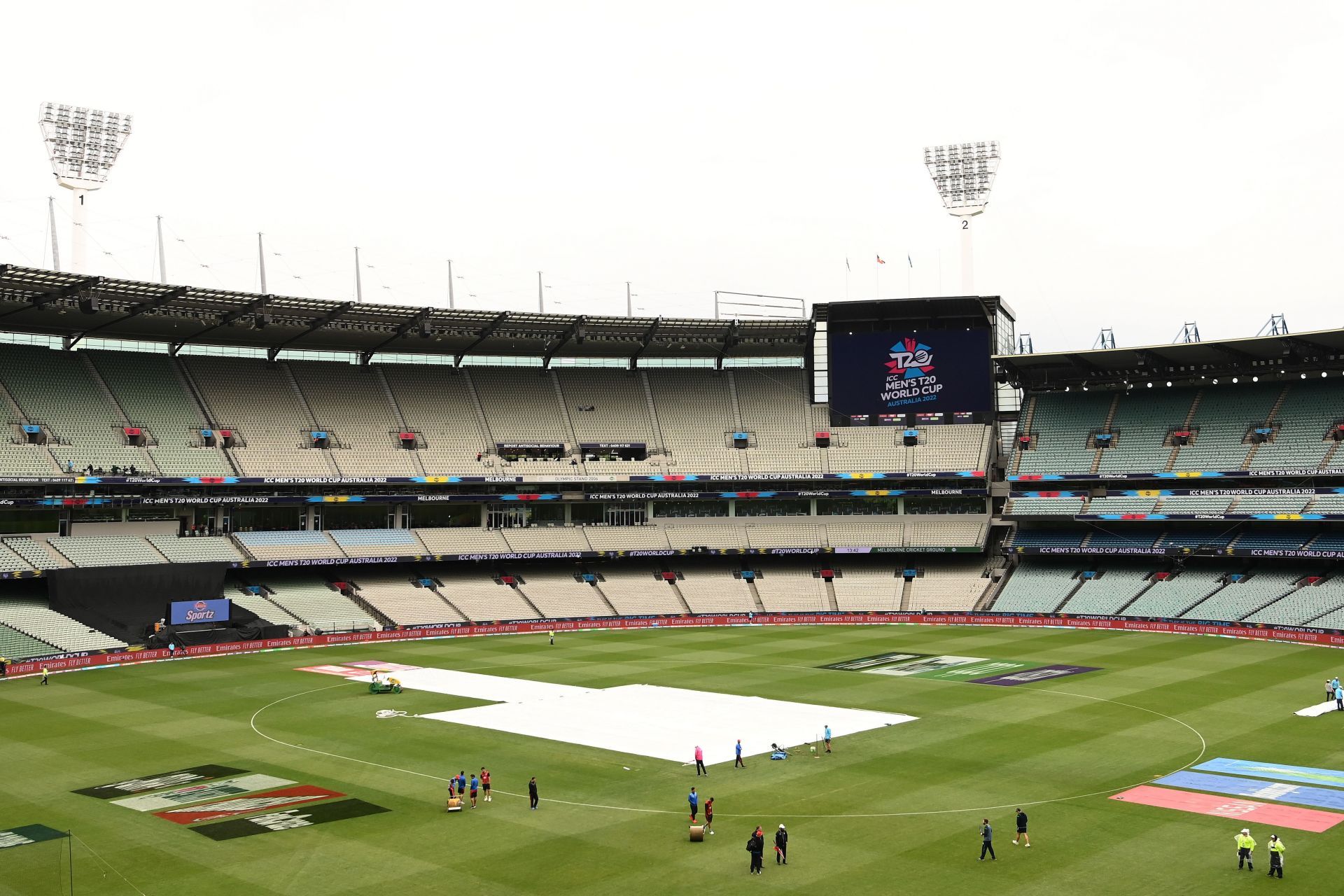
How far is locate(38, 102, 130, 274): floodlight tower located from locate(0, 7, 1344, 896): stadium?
1.04 ft

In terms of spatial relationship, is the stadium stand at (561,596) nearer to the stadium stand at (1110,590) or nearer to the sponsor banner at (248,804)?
the stadium stand at (1110,590)

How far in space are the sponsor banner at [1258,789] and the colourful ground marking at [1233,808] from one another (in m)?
0.66

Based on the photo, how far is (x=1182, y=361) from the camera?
85.4 meters

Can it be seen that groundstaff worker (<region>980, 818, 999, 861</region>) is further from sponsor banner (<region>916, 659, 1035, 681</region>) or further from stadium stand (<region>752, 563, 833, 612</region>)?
stadium stand (<region>752, 563, 833, 612</region>)

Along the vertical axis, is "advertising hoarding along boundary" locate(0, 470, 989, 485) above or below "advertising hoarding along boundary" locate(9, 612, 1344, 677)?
above


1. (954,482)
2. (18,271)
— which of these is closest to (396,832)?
(18,271)

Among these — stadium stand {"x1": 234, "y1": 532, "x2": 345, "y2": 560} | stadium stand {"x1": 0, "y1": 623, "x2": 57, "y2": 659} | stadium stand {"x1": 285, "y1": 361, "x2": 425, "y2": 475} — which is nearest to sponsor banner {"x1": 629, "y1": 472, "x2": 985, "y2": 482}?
stadium stand {"x1": 285, "y1": 361, "x2": 425, "y2": 475}

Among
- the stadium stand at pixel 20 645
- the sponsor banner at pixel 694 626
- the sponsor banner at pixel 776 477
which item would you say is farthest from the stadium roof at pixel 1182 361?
the stadium stand at pixel 20 645

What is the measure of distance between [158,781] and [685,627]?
1898 inches

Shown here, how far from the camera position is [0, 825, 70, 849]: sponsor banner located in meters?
28.9

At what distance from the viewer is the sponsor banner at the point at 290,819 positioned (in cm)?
2989

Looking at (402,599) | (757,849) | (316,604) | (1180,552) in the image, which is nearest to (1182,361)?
(1180,552)

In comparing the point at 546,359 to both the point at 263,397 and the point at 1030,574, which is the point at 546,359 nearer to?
the point at 263,397

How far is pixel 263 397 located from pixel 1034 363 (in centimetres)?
Result: 6190
